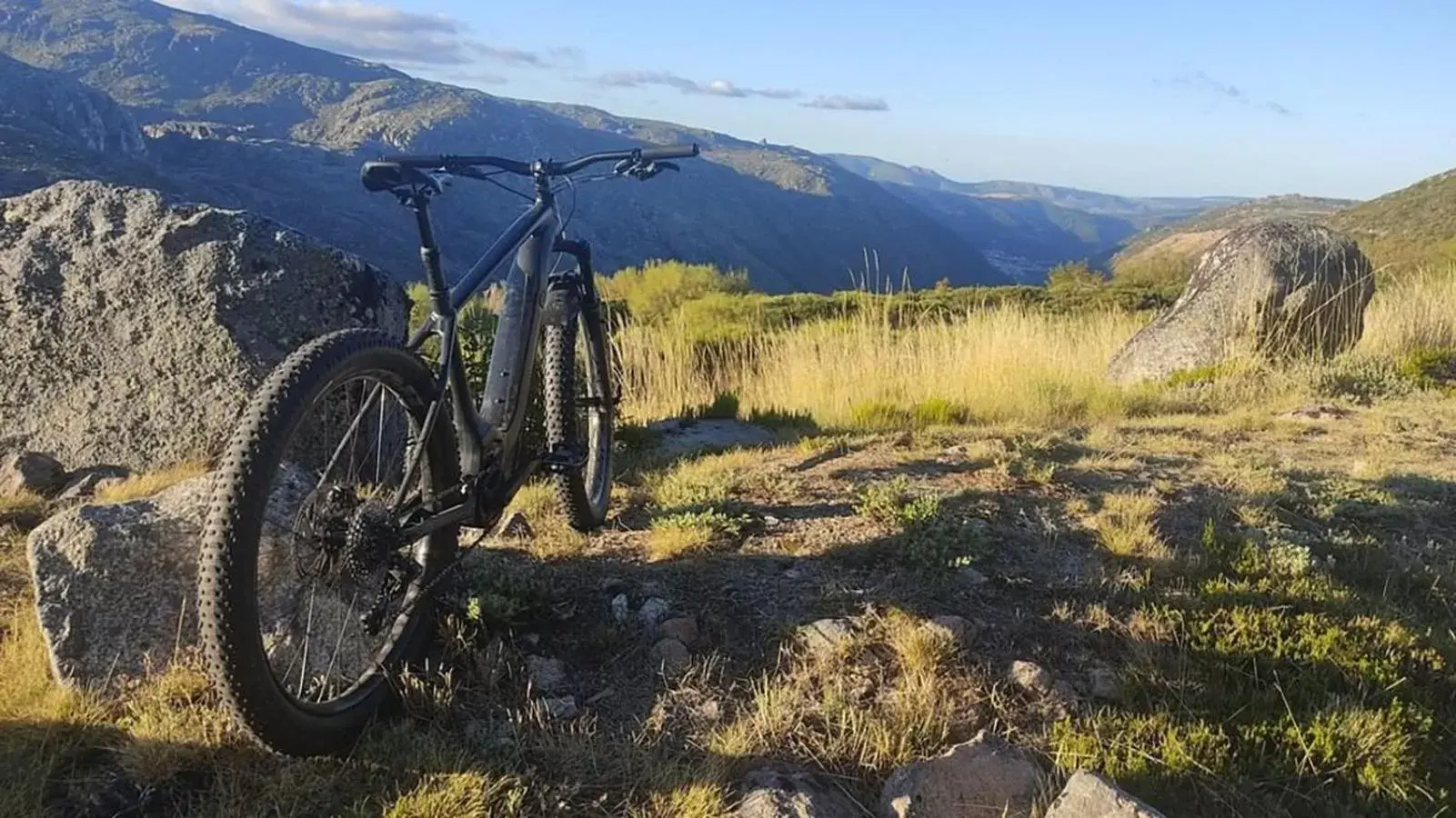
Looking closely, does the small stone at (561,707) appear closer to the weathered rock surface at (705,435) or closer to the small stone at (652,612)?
the small stone at (652,612)

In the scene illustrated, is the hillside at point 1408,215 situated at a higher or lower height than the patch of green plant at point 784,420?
higher

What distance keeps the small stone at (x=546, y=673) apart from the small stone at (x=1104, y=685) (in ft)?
5.34

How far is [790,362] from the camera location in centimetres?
905

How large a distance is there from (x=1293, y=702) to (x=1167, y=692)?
1.34 ft

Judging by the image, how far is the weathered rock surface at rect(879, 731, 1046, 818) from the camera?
243 centimetres

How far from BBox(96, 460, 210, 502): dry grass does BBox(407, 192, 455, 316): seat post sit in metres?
1.78

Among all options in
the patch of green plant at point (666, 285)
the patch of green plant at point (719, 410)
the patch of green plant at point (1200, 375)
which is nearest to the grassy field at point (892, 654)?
the patch of green plant at point (719, 410)

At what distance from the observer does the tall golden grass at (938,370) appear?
7254 mm

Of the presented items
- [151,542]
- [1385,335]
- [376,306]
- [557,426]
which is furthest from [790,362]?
[151,542]

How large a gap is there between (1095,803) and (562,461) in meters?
2.08

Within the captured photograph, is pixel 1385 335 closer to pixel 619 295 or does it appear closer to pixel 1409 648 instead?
pixel 1409 648

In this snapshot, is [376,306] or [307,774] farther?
[376,306]

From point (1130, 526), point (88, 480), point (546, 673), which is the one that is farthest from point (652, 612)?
point (88, 480)

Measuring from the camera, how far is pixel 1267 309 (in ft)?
31.0
